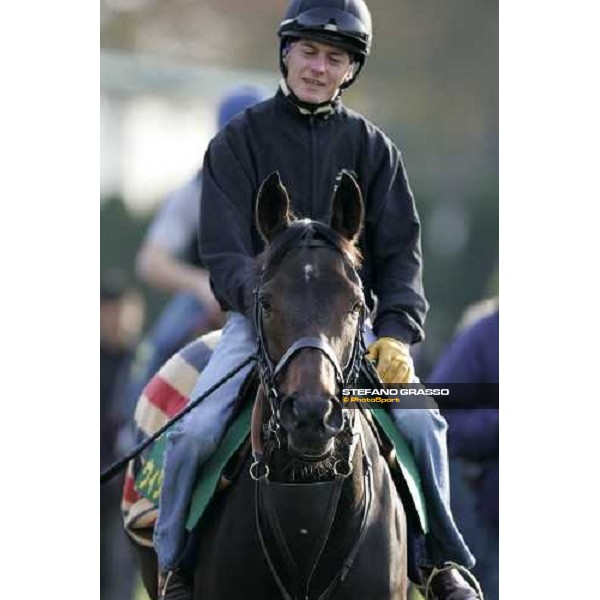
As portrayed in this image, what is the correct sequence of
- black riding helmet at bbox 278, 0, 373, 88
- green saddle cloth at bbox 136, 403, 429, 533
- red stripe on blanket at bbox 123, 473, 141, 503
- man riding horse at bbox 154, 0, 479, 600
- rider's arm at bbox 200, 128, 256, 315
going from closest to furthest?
1. green saddle cloth at bbox 136, 403, 429, 533
2. man riding horse at bbox 154, 0, 479, 600
3. rider's arm at bbox 200, 128, 256, 315
4. black riding helmet at bbox 278, 0, 373, 88
5. red stripe on blanket at bbox 123, 473, 141, 503

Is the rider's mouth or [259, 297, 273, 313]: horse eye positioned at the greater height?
the rider's mouth

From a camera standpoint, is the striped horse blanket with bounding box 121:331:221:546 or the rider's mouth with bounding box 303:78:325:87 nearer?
the rider's mouth with bounding box 303:78:325:87

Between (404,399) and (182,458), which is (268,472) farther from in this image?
(404,399)

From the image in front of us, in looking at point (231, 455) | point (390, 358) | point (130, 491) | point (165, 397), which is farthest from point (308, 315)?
point (130, 491)

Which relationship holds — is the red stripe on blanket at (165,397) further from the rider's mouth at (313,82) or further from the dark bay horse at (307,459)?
the rider's mouth at (313,82)

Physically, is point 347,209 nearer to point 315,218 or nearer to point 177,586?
point 315,218

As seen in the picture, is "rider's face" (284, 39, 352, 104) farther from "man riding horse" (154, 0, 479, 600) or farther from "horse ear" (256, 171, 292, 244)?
"horse ear" (256, 171, 292, 244)

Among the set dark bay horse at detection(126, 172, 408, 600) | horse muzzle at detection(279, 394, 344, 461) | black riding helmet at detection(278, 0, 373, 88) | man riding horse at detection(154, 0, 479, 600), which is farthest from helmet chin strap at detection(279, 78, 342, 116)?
horse muzzle at detection(279, 394, 344, 461)

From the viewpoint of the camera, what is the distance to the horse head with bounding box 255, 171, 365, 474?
3.92m

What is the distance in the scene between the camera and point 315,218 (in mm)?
5258

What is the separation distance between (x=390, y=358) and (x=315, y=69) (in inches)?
42.9

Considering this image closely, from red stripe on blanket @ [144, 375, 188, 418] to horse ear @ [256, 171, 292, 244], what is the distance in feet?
4.59

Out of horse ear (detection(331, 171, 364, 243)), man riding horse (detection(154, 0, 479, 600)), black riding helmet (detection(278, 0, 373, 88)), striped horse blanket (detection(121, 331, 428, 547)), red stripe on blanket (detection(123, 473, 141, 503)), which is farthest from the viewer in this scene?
red stripe on blanket (detection(123, 473, 141, 503))

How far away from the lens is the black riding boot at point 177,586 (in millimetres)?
4801
